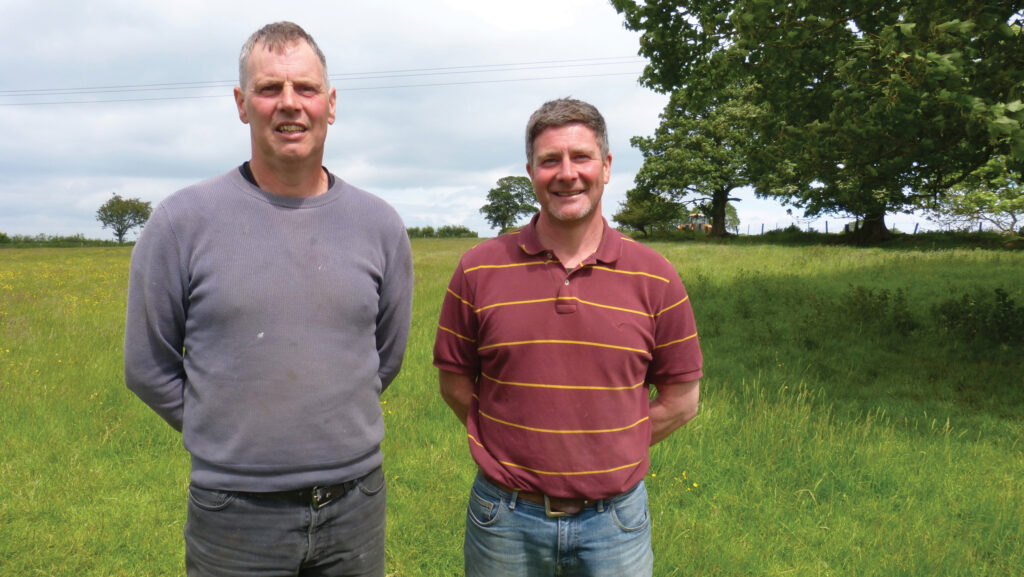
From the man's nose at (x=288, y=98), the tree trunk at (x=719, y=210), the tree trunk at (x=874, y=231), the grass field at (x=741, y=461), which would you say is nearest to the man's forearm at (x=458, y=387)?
the man's nose at (x=288, y=98)

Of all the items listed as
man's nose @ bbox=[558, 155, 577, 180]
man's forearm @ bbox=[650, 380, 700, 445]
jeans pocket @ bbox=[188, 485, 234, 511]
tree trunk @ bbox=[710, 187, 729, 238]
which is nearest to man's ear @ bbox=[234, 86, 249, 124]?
man's nose @ bbox=[558, 155, 577, 180]

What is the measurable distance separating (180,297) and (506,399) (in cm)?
128

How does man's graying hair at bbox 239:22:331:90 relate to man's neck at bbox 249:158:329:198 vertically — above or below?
above

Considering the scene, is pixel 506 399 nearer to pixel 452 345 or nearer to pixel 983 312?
pixel 452 345

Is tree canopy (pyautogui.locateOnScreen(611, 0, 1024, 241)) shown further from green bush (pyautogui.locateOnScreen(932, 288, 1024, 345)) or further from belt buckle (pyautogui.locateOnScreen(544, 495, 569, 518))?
belt buckle (pyautogui.locateOnScreen(544, 495, 569, 518))

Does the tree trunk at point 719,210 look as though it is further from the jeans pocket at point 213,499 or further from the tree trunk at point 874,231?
the jeans pocket at point 213,499

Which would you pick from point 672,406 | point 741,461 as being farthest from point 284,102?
point 741,461

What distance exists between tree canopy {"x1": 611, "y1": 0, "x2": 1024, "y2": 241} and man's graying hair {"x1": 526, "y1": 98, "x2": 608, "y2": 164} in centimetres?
574

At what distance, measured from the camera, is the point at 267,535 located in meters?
2.24

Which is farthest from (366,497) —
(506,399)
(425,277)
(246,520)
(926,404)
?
(425,277)

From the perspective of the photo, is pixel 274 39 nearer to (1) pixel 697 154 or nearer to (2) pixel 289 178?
(2) pixel 289 178

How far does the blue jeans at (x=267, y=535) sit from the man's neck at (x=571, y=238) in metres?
1.23

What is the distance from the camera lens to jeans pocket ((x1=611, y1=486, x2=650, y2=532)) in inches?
93.7

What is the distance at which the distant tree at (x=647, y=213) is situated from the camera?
42.9 m
